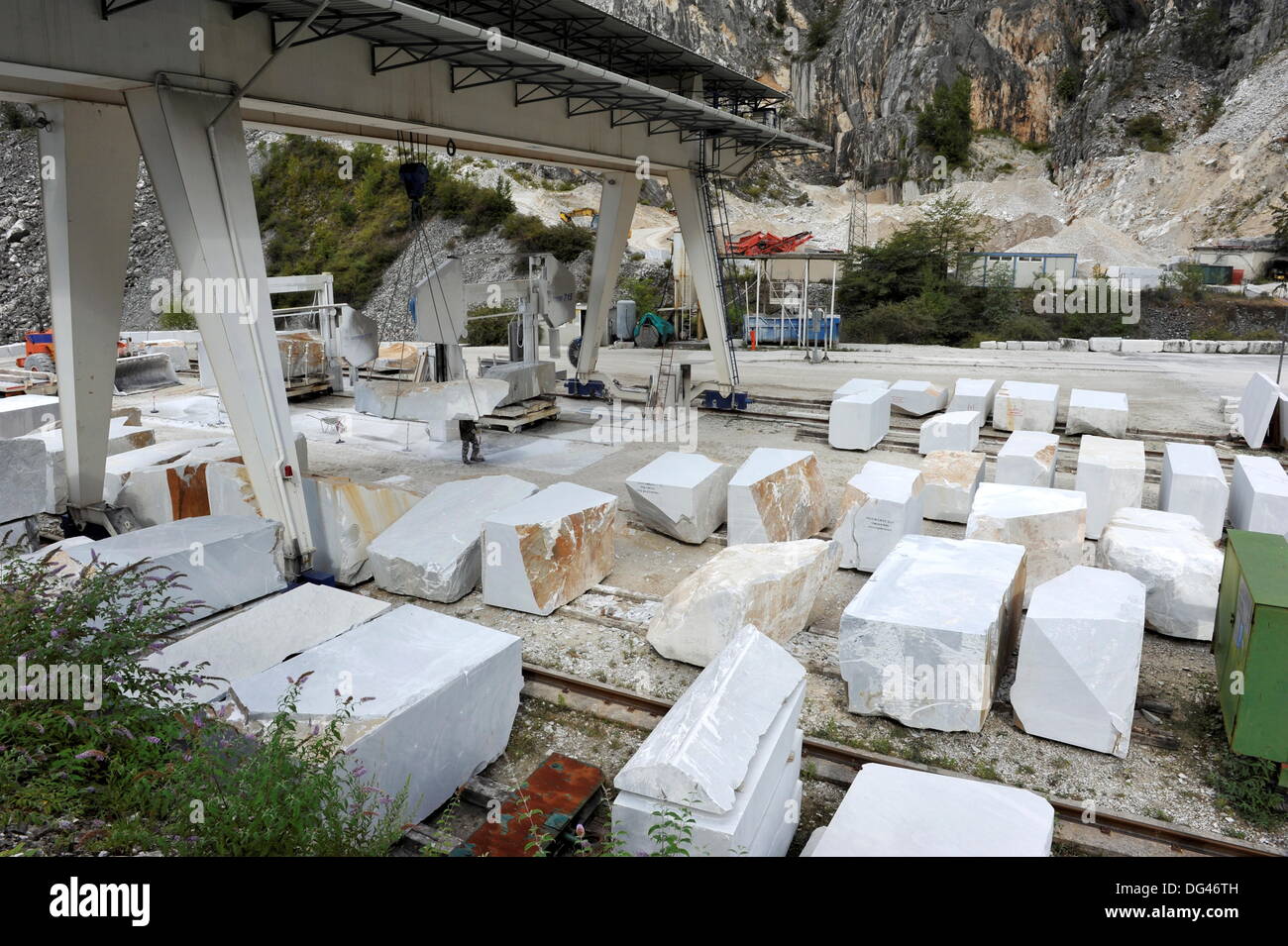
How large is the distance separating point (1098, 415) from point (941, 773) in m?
11.3

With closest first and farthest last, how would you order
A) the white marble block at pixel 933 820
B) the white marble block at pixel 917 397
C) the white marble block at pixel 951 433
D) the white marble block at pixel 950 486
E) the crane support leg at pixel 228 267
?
the white marble block at pixel 933 820, the crane support leg at pixel 228 267, the white marble block at pixel 950 486, the white marble block at pixel 951 433, the white marble block at pixel 917 397

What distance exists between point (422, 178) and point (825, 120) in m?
50.5

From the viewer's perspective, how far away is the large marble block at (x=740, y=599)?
7352 mm

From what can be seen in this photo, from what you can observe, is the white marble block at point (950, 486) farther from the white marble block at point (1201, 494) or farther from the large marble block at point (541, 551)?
the large marble block at point (541, 551)

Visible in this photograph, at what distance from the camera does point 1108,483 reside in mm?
10773

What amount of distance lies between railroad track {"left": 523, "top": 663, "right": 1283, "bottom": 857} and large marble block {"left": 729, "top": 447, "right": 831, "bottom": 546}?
3267 millimetres

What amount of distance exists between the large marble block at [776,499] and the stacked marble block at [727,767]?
439 cm

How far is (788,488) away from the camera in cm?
1024

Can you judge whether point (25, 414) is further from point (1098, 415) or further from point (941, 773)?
point (1098, 415)

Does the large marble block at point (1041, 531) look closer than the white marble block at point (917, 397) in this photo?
Yes

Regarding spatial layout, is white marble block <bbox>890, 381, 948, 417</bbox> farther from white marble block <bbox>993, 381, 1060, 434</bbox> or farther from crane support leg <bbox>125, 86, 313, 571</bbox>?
crane support leg <bbox>125, 86, 313, 571</bbox>

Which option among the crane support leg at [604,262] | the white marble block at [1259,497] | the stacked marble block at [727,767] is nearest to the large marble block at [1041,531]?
the white marble block at [1259,497]

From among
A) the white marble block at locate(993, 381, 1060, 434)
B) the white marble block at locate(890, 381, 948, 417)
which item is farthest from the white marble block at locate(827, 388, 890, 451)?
the white marble block at locate(993, 381, 1060, 434)

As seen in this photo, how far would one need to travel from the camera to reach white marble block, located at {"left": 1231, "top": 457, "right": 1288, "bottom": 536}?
9.53 metres
